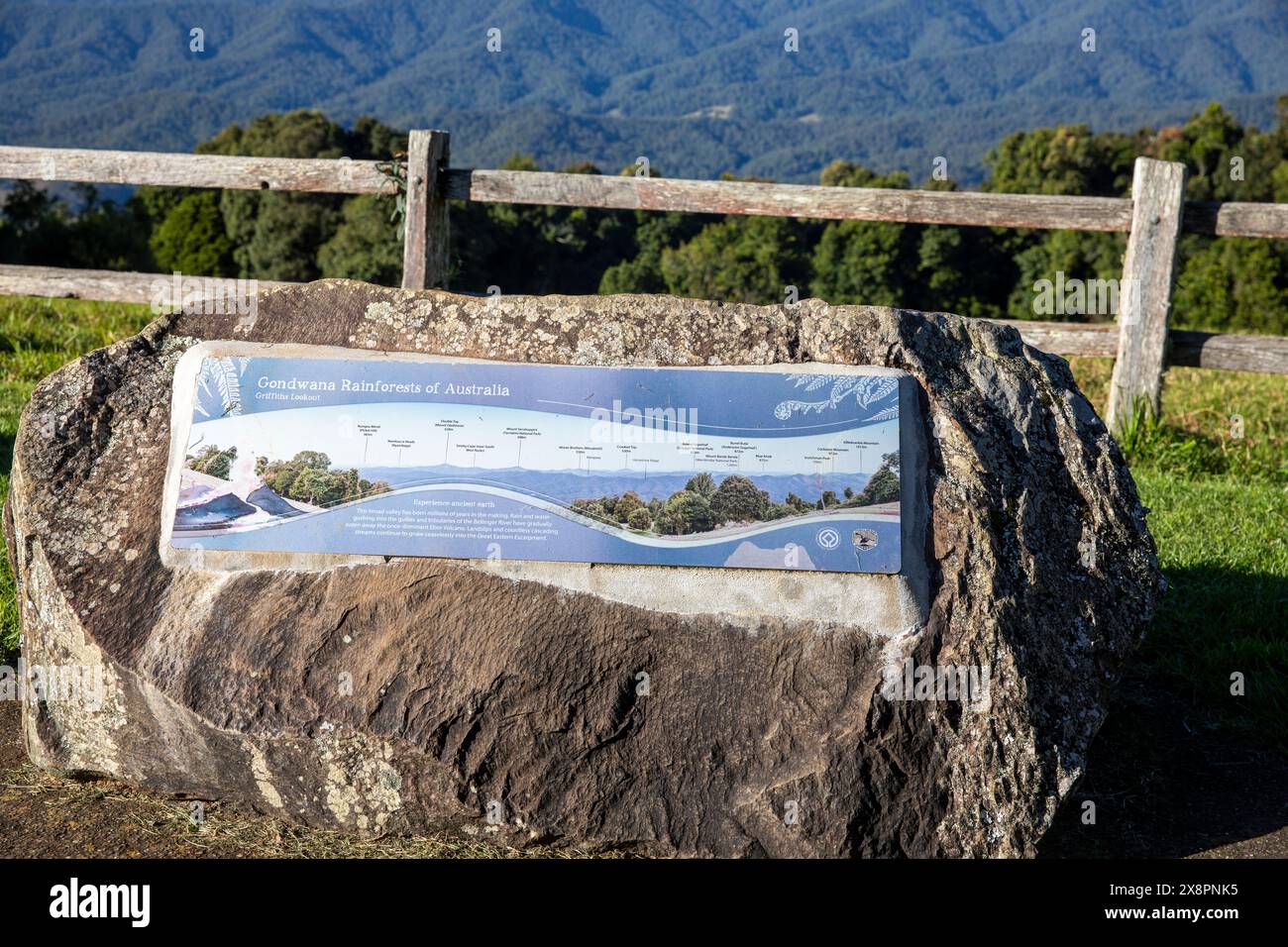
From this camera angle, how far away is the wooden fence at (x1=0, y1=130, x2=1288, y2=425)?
6.58m

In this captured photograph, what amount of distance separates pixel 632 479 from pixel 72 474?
5.21ft

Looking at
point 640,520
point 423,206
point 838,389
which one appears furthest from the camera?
point 423,206

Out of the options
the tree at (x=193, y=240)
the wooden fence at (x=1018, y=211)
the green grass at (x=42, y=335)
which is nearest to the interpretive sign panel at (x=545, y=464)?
the wooden fence at (x=1018, y=211)

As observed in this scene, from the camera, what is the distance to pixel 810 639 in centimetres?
303

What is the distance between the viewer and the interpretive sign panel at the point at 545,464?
3104 millimetres

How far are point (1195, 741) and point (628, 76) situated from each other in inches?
6556

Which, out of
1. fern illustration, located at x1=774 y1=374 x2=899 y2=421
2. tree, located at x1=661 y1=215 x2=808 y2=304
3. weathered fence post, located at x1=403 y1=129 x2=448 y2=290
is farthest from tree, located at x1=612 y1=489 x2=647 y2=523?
tree, located at x1=661 y1=215 x2=808 y2=304

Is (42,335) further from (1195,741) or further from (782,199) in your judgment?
(1195,741)

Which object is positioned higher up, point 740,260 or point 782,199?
point 740,260

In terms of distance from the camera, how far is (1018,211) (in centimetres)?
670

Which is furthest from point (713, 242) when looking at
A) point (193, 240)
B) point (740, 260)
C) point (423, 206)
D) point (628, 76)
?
point (628, 76)

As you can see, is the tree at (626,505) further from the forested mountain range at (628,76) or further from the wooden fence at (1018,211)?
the forested mountain range at (628,76)

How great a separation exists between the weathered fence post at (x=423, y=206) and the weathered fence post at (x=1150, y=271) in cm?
398

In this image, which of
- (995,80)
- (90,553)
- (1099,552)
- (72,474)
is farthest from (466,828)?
(995,80)
